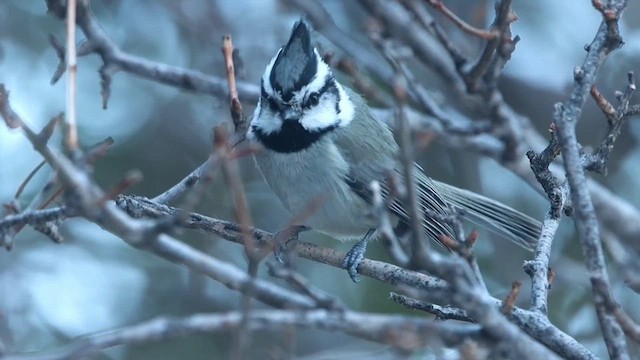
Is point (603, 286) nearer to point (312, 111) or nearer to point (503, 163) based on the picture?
point (312, 111)

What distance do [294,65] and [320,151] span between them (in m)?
0.48

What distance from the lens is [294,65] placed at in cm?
399

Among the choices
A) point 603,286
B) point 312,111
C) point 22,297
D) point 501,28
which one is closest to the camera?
point 603,286

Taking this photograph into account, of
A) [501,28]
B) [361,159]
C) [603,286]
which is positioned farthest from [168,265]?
[603,286]

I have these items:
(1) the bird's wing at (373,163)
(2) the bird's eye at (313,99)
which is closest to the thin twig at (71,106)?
(2) the bird's eye at (313,99)

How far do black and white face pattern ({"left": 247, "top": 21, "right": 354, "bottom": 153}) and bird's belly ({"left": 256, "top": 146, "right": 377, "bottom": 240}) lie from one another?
0.25 feet

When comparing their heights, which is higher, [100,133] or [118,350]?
[100,133]

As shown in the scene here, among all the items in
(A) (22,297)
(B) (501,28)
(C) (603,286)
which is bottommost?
(A) (22,297)

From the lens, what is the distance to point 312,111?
427 cm

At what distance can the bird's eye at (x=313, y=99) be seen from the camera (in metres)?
4.21

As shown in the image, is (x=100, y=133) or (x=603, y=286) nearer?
(x=603, y=286)

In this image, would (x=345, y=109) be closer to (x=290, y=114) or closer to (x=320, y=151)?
(x=320, y=151)

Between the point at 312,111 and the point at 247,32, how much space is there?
7.61ft

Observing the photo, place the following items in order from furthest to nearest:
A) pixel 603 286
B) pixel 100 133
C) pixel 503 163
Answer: pixel 100 133 < pixel 503 163 < pixel 603 286
